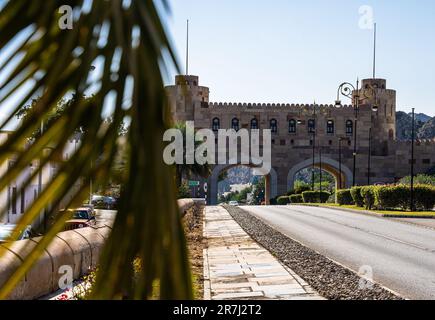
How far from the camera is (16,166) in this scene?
2.45 feet

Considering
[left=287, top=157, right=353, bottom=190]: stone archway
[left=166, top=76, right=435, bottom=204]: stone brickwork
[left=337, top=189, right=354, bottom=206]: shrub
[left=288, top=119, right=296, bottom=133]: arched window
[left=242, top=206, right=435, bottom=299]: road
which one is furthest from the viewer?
[left=288, top=119, right=296, bottom=133]: arched window

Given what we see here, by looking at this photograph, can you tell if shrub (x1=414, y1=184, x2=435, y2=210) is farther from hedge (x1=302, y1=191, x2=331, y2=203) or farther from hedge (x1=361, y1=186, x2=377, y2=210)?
hedge (x1=302, y1=191, x2=331, y2=203)

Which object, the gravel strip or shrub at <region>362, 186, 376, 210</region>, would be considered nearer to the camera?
the gravel strip

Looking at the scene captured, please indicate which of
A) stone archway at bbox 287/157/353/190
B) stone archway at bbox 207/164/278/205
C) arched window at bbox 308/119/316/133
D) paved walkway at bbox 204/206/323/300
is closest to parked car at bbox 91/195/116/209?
paved walkway at bbox 204/206/323/300

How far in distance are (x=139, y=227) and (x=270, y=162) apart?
3105 inches

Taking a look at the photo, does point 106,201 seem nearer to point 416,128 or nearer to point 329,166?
point 329,166

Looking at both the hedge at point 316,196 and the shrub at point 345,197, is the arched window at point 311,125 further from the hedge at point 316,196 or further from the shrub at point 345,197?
the shrub at point 345,197

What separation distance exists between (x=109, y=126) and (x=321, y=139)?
80.8m

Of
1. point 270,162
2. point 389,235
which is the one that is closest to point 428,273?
point 389,235

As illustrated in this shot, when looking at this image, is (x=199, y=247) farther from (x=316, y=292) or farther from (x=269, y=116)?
(x=269, y=116)

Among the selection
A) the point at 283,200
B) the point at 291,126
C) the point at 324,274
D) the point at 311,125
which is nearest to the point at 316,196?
the point at 283,200

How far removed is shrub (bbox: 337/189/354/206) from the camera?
51.7m

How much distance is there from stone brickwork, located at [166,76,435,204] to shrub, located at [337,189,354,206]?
24.7m

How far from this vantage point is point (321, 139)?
8012 cm
